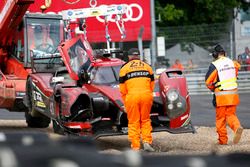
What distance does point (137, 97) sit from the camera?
10.9 meters

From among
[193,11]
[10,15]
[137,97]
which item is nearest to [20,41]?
[10,15]

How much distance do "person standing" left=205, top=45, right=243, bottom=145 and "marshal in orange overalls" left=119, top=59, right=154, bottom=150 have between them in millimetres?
1641

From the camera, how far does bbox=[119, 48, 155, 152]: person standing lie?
10922 millimetres

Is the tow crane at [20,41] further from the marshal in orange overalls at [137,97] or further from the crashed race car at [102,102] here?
the marshal in orange overalls at [137,97]

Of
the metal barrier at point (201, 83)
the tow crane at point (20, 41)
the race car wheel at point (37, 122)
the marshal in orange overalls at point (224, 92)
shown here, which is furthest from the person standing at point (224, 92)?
the metal barrier at point (201, 83)

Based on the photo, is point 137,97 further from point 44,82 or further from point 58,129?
point 44,82

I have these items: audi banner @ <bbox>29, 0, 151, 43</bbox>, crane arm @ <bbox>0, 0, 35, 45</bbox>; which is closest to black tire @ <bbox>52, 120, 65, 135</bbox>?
crane arm @ <bbox>0, 0, 35, 45</bbox>

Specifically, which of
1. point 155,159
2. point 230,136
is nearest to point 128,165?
point 155,159

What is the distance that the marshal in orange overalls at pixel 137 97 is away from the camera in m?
10.9

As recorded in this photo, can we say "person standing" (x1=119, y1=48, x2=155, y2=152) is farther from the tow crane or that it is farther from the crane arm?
the crane arm

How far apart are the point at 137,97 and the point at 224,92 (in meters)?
2.08

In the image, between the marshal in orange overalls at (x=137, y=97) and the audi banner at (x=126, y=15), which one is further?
the audi banner at (x=126, y=15)

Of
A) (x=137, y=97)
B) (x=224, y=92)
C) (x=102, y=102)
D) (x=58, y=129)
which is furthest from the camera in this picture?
(x=224, y=92)

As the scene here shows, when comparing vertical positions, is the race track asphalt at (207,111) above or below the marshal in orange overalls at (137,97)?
below
